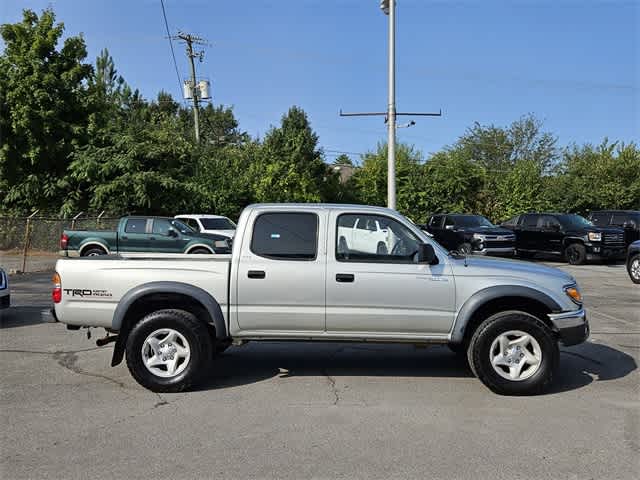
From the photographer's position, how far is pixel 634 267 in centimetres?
1484

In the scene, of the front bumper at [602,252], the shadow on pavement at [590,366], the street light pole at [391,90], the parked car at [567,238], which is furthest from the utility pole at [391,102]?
the shadow on pavement at [590,366]

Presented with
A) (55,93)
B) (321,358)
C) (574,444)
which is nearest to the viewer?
(574,444)

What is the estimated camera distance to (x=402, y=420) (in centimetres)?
484

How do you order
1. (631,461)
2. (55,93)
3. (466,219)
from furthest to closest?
(55,93)
(466,219)
(631,461)

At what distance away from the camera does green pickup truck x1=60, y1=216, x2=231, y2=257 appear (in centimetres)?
1686

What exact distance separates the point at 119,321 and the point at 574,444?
4.09 metres

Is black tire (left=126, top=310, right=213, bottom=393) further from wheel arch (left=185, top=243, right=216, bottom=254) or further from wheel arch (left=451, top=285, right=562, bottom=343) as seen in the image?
wheel arch (left=185, top=243, right=216, bottom=254)

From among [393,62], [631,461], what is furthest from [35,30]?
[631,461]

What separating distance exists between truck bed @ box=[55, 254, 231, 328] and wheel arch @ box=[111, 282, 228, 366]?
0.06m

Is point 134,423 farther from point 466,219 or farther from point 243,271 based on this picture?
point 466,219

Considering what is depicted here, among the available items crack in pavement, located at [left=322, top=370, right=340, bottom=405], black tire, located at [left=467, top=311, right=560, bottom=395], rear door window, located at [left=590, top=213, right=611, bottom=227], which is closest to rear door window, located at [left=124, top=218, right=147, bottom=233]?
crack in pavement, located at [left=322, top=370, right=340, bottom=405]

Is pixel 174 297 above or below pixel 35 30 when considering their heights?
below

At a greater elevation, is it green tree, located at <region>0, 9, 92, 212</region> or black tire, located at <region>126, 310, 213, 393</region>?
green tree, located at <region>0, 9, 92, 212</region>

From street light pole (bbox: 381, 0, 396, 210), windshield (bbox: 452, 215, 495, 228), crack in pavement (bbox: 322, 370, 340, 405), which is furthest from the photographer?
street light pole (bbox: 381, 0, 396, 210)
